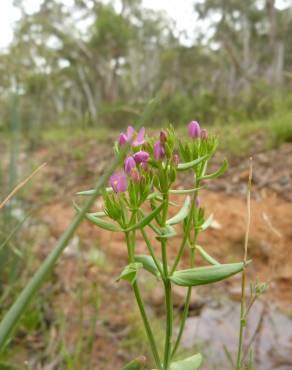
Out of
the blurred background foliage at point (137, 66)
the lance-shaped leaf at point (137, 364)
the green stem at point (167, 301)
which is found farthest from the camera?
the blurred background foliage at point (137, 66)

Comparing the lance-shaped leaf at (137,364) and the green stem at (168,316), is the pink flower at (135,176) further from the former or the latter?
the lance-shaped leaf at (137,364)

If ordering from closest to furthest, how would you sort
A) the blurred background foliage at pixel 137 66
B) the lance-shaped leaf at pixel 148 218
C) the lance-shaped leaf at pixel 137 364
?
the lance-shaped leaf at pixel 137 364
the lance-shaped leaf at pixel 148 218
the blurred background foliage at pixel 137 66

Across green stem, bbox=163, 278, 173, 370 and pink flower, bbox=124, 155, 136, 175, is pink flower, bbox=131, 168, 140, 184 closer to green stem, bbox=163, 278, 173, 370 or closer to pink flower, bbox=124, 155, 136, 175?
pink flower, bbox=124, 155, 136, 175

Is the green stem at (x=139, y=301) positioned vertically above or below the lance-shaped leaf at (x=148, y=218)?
below

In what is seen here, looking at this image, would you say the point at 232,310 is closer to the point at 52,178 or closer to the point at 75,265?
the point at 75,265

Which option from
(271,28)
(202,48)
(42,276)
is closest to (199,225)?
(42,276)

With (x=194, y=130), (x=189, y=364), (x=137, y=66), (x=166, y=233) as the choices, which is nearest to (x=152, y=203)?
(x=166, y=233)

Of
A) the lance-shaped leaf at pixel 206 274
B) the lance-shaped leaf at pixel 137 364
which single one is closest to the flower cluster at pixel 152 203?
the lance-shaped leaf at pixel 206 274
